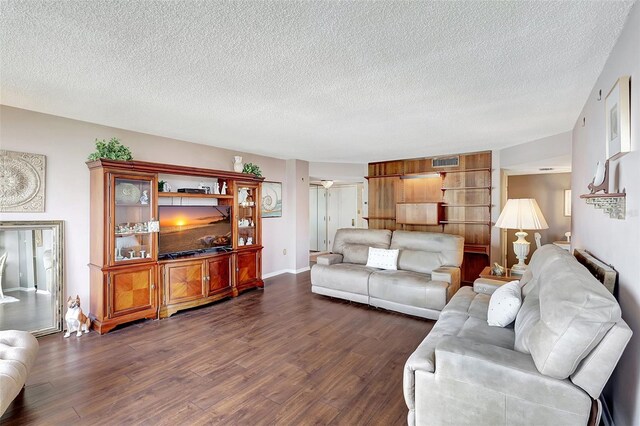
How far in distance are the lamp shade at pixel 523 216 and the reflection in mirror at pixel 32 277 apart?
5.08 metres

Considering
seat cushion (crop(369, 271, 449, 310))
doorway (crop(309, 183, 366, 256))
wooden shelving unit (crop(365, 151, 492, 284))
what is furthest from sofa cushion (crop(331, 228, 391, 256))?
doorway (crop(309, 183, 366, 256))

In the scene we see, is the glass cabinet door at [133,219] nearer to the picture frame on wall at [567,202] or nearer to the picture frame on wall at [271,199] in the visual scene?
the picture frame on wall at [271,199]

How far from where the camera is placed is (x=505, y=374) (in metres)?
1.56

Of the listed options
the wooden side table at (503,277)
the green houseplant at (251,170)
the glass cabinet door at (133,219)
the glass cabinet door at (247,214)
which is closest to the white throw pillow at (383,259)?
the wooden side table at (503,277)

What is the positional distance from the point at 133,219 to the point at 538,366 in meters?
4.11

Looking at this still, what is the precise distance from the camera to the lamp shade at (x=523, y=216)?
3.41 meters

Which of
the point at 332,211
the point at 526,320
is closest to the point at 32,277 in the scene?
the point at 526,320

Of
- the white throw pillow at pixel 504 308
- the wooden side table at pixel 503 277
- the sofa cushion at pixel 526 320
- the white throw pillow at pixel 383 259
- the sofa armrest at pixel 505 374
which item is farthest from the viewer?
the white throw pillow at pixel 383 259

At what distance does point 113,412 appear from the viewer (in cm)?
207

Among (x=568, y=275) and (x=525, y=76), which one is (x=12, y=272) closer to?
(x=568, y=275)

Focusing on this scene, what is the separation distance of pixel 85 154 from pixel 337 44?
3327 mm

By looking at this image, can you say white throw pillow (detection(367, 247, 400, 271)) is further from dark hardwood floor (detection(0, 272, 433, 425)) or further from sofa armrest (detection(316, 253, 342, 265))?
dark hardwood floor (detection(0, 272, 433, 425))

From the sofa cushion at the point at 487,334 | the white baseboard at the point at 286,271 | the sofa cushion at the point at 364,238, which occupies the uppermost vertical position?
the sofa cushion at the point at 364,238

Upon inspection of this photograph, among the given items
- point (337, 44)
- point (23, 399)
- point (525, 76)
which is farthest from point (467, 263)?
point (23, 399)
